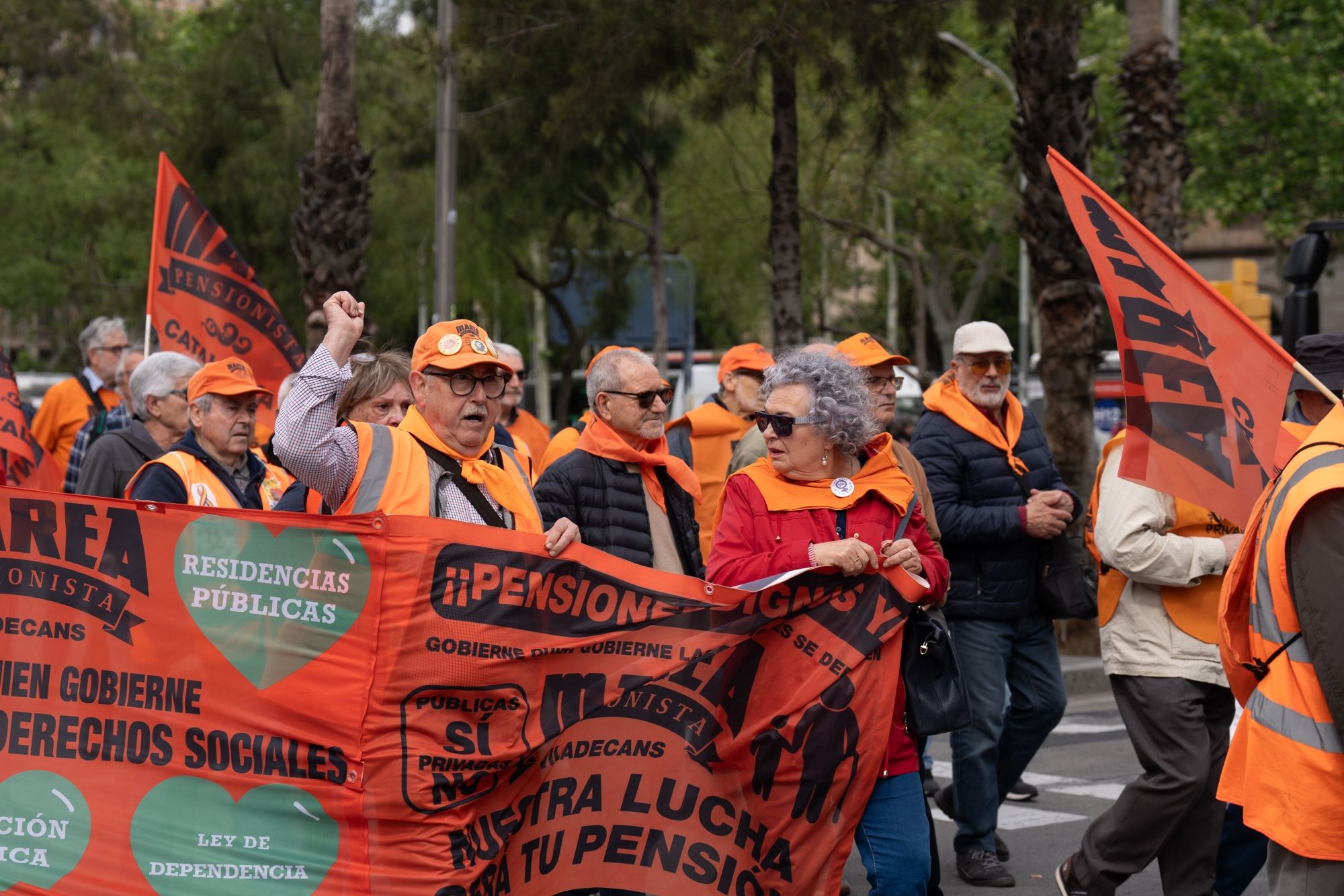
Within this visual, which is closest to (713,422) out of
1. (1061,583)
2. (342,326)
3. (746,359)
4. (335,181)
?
(746,359)

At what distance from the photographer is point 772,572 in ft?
14.9

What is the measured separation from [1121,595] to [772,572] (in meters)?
1.52

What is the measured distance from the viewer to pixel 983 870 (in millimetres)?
6188

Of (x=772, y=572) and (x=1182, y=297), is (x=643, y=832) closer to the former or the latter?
(x=772, y=572)

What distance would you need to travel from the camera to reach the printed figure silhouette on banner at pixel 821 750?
4469 mm

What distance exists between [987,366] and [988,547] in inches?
28.2

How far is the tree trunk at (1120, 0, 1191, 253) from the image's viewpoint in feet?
39.7

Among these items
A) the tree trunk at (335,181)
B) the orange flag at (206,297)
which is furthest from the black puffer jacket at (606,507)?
the tree trunk at (335,181)

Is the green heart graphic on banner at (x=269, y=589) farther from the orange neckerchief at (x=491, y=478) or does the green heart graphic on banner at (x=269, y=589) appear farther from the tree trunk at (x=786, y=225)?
the tree trunk at (x=786, y=225)

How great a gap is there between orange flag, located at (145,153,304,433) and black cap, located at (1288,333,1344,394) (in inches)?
243

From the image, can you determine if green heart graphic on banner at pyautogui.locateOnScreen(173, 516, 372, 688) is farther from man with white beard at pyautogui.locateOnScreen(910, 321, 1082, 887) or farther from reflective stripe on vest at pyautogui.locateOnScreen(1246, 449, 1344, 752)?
man with white beard at pyautogui.locateOnScreen(910, 321, 1082, 887)

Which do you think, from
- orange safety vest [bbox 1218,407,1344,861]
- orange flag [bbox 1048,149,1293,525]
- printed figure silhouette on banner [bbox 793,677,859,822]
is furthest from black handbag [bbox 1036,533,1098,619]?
orange safety vest [bbox 1218,407,1344,861]

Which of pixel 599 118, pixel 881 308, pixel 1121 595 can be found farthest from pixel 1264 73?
pixel 1121 595

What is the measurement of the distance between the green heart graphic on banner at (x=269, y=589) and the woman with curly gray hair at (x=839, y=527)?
3.54 ft
